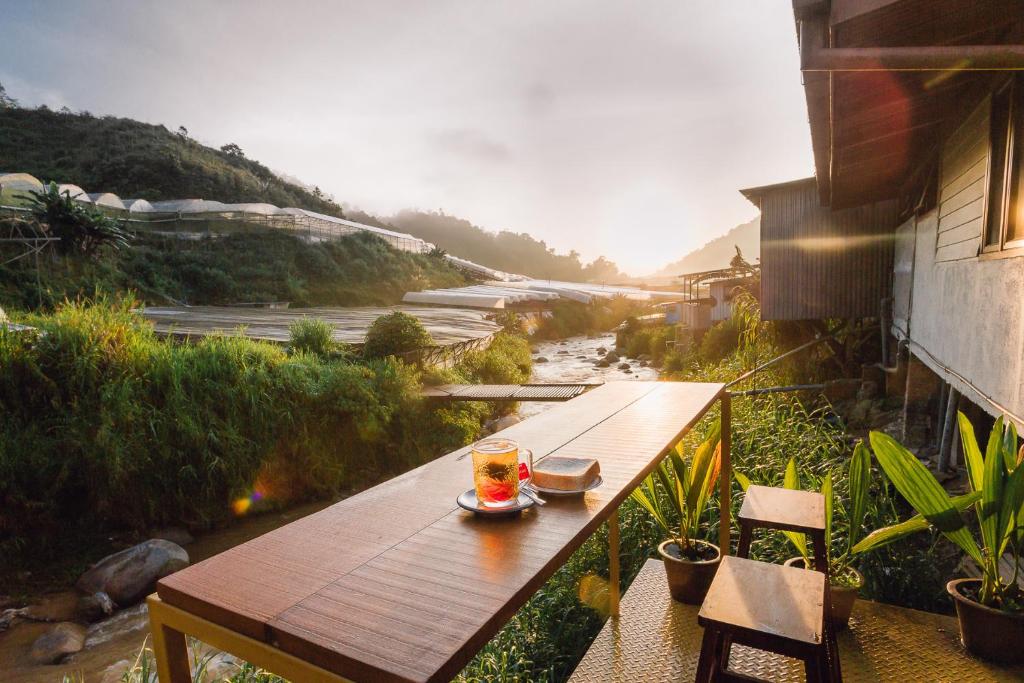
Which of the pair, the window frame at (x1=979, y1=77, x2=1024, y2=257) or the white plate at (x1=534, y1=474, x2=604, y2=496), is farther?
the window frame at (x1=979, y1=77, x2=1024, y2=257)

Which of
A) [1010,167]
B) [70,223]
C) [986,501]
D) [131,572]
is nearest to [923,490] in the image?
[986,501]

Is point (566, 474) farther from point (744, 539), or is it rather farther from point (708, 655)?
point (744, 539)

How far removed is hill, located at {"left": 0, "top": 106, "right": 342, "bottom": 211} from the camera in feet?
97.7

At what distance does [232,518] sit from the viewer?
6.70 m

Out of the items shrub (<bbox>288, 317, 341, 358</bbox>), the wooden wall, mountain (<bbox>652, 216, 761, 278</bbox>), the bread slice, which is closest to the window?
the wooden wall

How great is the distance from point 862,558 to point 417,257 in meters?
28.5

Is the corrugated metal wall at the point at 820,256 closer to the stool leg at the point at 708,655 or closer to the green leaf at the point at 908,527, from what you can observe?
the green leaf at the point at 908,527

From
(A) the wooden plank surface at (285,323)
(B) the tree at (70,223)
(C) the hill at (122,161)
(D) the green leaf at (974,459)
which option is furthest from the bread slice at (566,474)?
(C) the hill at (122,161)

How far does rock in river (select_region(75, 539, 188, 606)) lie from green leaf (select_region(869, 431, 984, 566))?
5.89 meters

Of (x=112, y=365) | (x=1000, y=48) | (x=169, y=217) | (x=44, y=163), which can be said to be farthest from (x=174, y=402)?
(x=44, y=163)

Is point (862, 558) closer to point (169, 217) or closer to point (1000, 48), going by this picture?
point (1000, 48)

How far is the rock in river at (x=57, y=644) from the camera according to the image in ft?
14.4

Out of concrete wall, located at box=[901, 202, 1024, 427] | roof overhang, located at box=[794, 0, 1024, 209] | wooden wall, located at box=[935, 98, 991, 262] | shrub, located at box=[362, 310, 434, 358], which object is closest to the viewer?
roof overhang, located at box=[794, 0, 1024, 209]

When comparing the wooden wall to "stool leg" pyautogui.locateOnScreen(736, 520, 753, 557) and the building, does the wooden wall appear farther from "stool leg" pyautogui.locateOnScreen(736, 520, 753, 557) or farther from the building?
"stool leg" pyautogui.locateOnScreen(736, 520, 753, 557)
